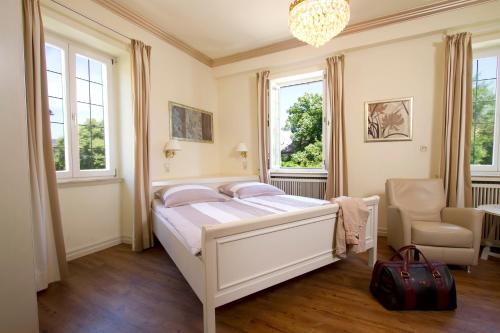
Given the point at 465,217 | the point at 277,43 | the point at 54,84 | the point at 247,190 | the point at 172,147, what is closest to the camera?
the point at 465,217

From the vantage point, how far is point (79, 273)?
7.54 feet

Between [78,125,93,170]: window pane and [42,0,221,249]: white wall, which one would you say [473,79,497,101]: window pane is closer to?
[42,0,221,249]: white wall

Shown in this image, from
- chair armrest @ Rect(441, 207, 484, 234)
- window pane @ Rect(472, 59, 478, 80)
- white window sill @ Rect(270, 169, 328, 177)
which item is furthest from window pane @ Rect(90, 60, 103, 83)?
window pane @ Rect(472, 59, 478, 80)

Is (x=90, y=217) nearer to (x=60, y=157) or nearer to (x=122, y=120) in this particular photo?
(x=60, y=157)

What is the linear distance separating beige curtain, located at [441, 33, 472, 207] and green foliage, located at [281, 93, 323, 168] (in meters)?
1.61

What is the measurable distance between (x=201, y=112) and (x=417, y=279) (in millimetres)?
3636

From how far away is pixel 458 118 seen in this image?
280 centimetres

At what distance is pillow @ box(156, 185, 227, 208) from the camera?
2.63 metres

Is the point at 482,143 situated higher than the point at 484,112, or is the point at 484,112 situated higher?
the point at 484,112

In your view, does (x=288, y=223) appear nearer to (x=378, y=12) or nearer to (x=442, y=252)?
(x=442, y=252)

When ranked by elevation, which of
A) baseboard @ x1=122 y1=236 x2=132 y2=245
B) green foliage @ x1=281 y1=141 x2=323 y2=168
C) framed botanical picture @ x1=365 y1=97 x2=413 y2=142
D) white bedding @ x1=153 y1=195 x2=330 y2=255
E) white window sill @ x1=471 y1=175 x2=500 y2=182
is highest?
framed botanical picture @ x1=365 y1=97 x2=413 y2=142

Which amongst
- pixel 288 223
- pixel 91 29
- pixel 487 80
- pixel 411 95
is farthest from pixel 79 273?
pixel 487 80

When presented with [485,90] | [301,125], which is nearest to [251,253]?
[301,125]

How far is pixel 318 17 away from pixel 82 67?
2.70m
